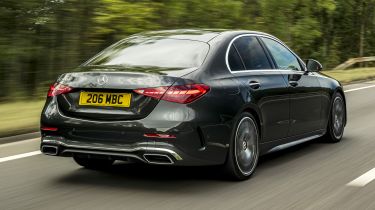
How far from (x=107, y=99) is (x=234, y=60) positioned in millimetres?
1446

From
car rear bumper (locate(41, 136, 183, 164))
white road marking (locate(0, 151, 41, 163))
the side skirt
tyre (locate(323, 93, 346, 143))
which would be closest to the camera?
car rear bumper (locate(41, 136, 183, 164))

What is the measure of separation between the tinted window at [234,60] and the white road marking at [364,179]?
1523mm

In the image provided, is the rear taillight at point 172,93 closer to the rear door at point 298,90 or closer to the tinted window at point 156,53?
the tinted window at point 156,53

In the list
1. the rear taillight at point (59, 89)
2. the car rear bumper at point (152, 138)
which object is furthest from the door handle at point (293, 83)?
the rear taillight at point (59, 89)

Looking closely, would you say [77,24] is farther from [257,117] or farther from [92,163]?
[257,117]

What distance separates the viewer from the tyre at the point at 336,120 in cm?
862

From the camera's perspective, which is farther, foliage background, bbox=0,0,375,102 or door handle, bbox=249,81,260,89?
foliage background, bbox=0,0,375,102

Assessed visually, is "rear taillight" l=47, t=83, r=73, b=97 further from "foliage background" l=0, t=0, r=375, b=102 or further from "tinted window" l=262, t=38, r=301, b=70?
"foliage background" l=0, t=0, r=375, b=102

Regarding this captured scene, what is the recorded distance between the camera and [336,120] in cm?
878

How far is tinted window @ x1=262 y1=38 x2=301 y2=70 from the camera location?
24.1ft

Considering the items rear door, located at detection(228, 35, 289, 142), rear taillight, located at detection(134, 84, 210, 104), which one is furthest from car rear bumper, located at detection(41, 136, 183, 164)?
rear door, located at detection(228, 35, 289, 142)

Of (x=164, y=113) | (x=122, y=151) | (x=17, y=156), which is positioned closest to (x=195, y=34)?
(x=164, y=113)

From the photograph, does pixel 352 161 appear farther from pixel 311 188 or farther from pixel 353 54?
pixel 353 54

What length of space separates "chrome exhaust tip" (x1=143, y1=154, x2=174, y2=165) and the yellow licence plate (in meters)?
0.47
